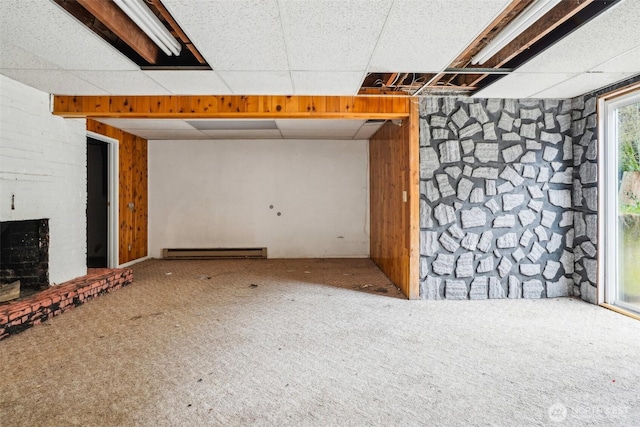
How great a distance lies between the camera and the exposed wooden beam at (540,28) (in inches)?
77.5

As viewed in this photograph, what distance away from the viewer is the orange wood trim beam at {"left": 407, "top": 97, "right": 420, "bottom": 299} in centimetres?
358

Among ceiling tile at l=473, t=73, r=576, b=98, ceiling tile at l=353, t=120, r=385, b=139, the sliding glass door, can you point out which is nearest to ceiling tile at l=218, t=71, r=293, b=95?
ceiling tile at l=353, t=120, r=385, b=139

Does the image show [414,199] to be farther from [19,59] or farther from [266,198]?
[19,59]

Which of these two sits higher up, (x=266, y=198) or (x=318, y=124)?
(x=318, y=124)

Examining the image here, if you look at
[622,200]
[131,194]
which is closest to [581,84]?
[622,200]

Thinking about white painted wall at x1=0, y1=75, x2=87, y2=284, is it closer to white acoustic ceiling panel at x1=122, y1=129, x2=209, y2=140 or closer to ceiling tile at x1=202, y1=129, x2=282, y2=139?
white acoustic ceiling panel at x1=122, y1=129, x2=209, y2=140

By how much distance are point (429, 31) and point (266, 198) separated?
4.32 metres

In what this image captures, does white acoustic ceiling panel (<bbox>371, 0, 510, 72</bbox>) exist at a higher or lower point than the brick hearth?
higher

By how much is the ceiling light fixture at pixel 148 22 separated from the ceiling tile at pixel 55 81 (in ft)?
3.74

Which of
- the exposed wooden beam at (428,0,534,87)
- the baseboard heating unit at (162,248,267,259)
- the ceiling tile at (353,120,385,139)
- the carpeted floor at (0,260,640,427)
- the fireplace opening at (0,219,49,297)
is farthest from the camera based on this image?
the baseboard heating unit at (162,248,267,259)

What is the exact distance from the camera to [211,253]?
19.5 feet

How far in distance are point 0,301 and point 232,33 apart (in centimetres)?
298

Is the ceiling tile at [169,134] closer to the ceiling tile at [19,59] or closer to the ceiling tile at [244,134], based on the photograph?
the ceiling tile at [244,134]

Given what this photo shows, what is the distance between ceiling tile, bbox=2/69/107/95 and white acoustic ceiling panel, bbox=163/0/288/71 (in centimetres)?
134
